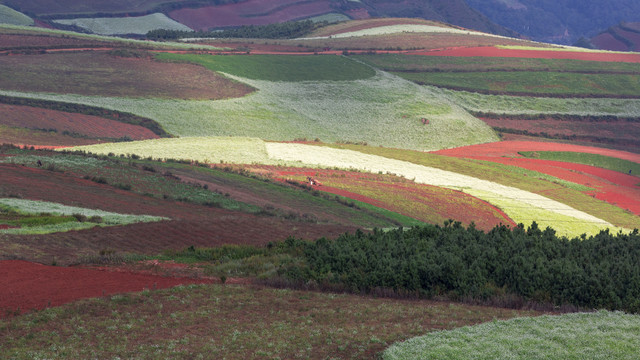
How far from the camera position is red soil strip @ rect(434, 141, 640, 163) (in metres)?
74.9

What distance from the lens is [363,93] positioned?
93312 millimetres

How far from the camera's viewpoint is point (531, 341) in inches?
654

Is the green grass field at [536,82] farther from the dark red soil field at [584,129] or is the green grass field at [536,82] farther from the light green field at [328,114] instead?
the dark red soil field at [584,129]

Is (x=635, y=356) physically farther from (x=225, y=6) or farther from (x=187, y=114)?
(x=225, y=6)

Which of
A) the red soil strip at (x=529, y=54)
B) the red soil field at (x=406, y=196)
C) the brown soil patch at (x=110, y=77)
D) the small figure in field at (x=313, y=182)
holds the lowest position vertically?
the red soil field at (x=406, y=196)

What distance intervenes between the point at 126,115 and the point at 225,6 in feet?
387

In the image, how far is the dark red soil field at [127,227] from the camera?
25281mm

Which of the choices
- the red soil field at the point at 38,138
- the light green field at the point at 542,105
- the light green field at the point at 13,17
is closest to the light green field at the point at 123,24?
the light green field at the point at 13,17

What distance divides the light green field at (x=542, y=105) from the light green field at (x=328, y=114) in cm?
384

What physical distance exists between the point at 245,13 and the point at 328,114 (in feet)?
344

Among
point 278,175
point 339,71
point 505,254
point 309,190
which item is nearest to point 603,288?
point 505,254

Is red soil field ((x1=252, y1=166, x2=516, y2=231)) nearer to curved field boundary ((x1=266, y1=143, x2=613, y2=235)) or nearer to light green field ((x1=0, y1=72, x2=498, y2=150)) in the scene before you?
curved field boundary ((x1=266, y1=143, x2=613, y2=235))

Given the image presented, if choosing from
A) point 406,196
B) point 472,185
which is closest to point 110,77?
point 472,185

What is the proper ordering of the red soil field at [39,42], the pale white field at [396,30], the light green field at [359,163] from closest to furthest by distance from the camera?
1. the light green field at [359,163]
2. the red soil field at [39,42]
3. the pale white field at [396,30]
